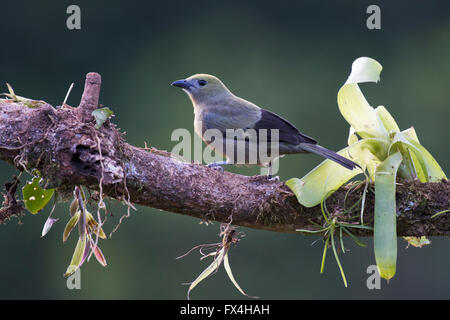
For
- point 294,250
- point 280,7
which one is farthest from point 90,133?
point 280,7

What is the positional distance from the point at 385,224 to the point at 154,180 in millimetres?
1166

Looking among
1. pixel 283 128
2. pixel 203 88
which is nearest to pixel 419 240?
pixel 283 128

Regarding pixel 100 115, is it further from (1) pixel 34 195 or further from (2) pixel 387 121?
(2) pixel 387 121

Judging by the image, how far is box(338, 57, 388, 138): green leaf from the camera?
3562mm

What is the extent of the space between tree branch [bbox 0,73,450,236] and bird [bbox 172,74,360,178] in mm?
537

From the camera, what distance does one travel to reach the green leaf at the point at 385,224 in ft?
10.3

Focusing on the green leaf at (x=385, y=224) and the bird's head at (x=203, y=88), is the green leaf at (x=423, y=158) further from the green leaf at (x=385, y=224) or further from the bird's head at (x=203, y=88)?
the bird's head at (x=203, y=88)

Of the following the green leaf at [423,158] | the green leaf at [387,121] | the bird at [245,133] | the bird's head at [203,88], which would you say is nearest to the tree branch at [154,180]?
the green leaf at [423,158]

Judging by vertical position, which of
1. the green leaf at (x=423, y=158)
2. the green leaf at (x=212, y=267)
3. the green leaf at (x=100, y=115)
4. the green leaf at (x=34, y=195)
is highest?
the green leaf at (x=100, y=115)

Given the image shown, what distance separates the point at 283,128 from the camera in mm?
4254

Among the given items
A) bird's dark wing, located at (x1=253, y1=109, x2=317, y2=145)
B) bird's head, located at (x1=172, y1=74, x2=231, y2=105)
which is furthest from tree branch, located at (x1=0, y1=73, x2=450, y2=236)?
bird's head, located at (x1=172, y1=74, x2=231, y2=105)

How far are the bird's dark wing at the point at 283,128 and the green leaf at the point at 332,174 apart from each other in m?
0.61

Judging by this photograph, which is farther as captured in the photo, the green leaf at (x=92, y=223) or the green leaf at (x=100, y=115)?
the green leaf at (x=92, y=223)

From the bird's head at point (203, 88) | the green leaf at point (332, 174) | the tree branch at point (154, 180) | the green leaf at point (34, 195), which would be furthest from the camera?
the bird's head at point (203, 88)
